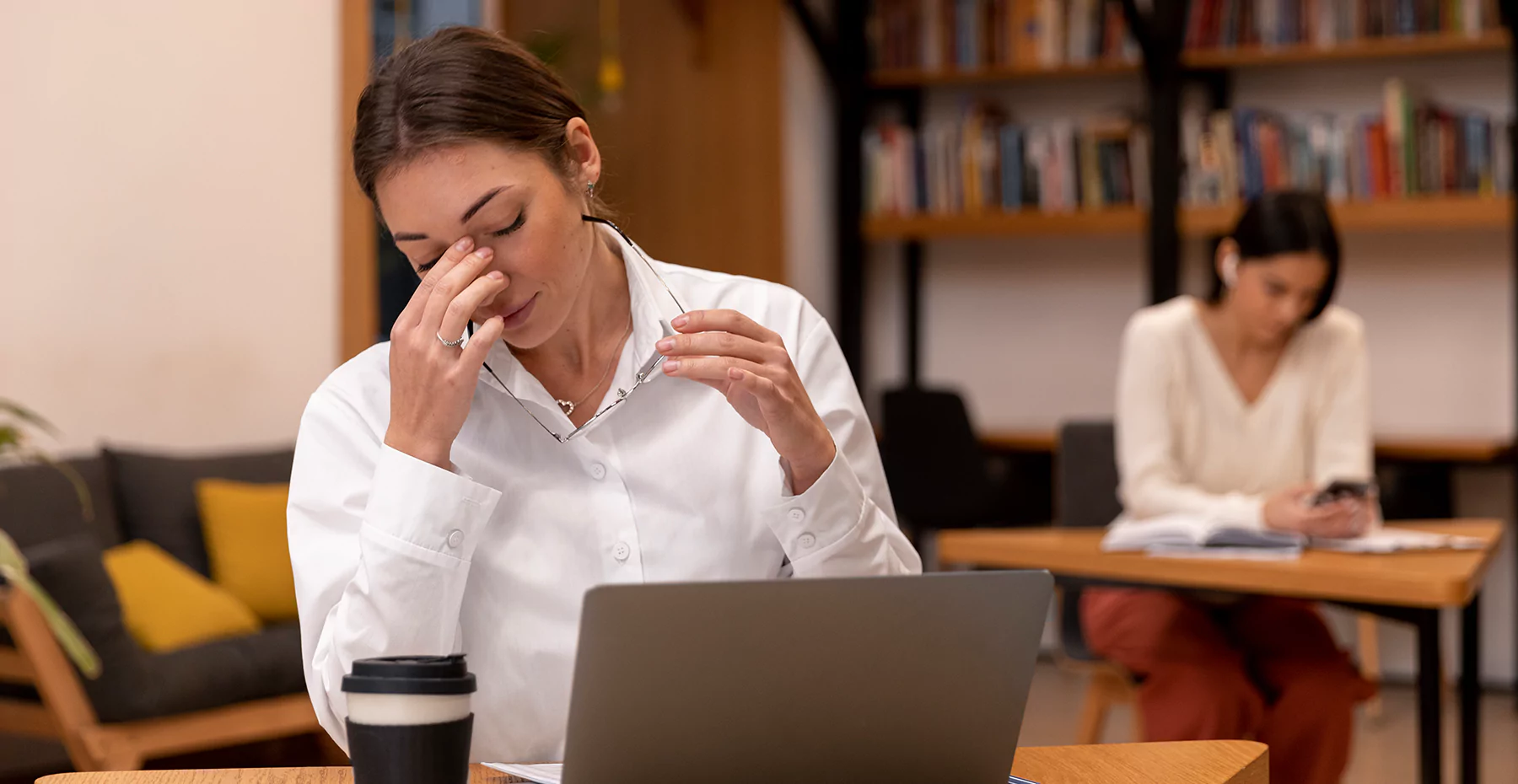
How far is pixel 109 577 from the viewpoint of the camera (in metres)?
2.90

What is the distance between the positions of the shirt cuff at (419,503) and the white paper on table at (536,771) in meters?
0.18

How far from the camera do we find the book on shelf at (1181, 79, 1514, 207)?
180 inches

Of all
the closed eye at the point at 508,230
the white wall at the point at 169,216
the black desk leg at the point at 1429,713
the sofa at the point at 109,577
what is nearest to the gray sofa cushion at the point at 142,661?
the sofa at the point at 109,577

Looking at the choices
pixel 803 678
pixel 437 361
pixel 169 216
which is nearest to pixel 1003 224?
pixel 169 216

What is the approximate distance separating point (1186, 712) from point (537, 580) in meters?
1.44

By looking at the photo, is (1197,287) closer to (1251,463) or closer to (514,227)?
(1251,463)

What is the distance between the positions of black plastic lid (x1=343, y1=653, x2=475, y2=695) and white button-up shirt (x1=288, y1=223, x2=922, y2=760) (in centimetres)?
31

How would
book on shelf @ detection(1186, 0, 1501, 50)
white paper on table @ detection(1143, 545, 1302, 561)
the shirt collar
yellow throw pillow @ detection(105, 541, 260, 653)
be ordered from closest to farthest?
the shirt collar
white paper on table @ detection(1143, 545, 1302, 561)
yellow throw pillow @ detection(105, 541, 260, 653)
book on shelf @ detection(1186, 0, 1501, 50)

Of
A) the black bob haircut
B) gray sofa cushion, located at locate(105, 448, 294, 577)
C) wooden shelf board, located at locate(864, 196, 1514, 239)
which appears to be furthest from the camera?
wooden shelf board, located at locate(864, 196, 1514, 239)

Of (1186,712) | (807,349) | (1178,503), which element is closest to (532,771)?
(807,349)

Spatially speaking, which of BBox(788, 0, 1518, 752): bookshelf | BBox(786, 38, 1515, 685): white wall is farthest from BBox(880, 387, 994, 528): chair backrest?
BBox(786, 38, 1515, 685): white wall

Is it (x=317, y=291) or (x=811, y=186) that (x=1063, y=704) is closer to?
(x=811, y=186)

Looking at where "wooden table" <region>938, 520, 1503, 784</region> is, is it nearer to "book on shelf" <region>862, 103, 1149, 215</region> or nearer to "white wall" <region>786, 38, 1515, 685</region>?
"white wall" <region>786, 38, 1515, 685</region>

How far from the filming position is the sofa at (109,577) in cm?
285
